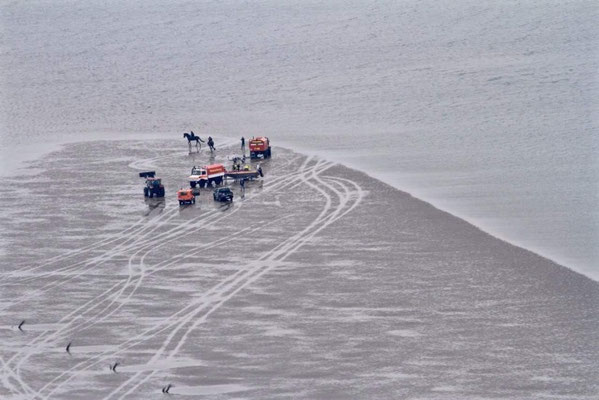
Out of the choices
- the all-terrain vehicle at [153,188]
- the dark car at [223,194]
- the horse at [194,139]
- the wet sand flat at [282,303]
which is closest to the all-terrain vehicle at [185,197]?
the wet sand flat at [282,303]

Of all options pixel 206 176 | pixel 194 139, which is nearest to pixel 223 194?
pixel 206 176

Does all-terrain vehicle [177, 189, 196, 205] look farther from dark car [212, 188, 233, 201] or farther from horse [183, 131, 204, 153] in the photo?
horse [183, 131, 204, 153]

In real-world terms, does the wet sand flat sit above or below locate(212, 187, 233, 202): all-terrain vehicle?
below

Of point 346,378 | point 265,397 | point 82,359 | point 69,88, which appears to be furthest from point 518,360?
point 69,88

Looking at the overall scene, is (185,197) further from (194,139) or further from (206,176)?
(194,139)

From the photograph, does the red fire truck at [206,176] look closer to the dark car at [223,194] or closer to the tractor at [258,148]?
the dark car at [223,194]

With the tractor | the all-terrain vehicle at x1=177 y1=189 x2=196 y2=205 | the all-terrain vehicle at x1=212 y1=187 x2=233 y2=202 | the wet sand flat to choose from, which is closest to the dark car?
the all-terrain vehicle at x1=212 y1=187 x2=233 y2=202
